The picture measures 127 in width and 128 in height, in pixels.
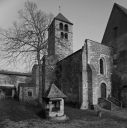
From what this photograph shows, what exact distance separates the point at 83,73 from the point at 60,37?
12.5 meters

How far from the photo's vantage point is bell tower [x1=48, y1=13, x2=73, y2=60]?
1080 inches

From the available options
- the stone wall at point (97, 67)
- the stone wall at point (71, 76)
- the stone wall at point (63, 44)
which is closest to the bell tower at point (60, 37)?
the stone wall at point (63, 44)

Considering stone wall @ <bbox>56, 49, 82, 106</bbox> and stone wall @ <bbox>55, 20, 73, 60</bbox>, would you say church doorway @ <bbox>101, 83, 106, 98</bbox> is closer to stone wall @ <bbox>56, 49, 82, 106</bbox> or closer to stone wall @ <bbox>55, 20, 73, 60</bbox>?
stone wall @ <bbox>56, 49, 82, 106</bbox>

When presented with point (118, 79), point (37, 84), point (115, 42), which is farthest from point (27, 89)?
point (115, 42)

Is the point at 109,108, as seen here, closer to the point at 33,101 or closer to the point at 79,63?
the point at 79,63

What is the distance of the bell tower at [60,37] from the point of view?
27.4 meters

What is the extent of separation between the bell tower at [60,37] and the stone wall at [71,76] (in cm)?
351

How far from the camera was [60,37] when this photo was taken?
28.6 metres

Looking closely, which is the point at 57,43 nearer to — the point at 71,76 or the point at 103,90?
the point at 71,76

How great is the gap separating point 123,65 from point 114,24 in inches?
302

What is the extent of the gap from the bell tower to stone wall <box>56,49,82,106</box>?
351 cm

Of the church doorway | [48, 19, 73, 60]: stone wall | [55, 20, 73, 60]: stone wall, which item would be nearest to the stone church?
the church doorway

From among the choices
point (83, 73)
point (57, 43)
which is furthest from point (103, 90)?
point (57, 43)

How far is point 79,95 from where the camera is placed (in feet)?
60.8
